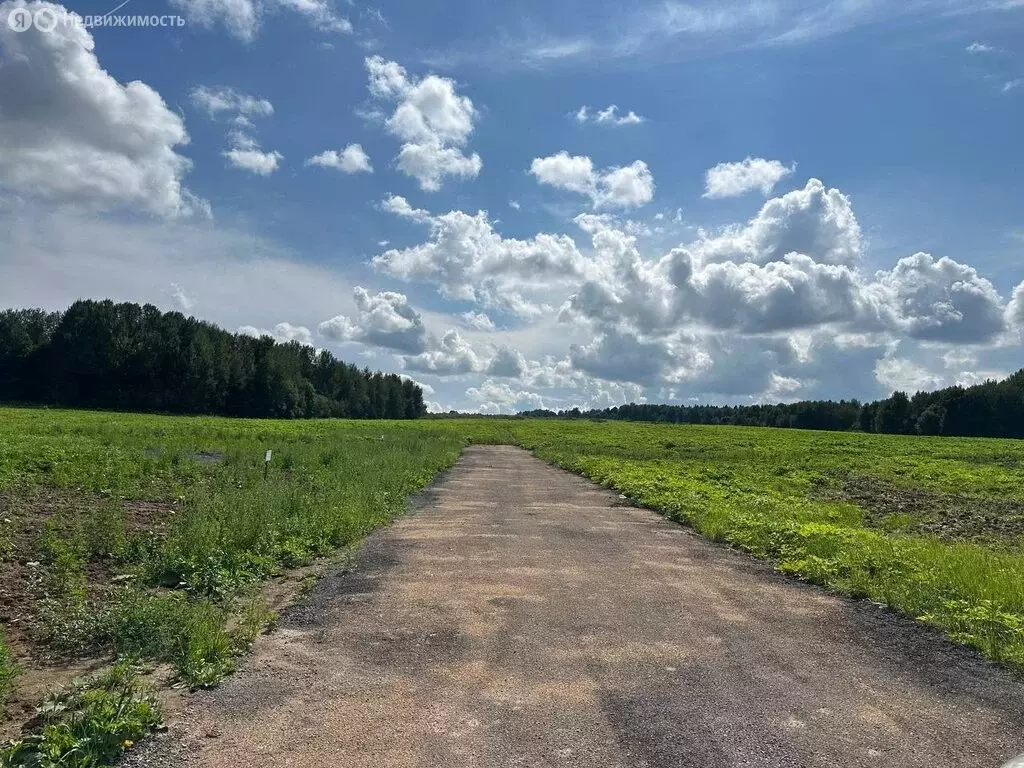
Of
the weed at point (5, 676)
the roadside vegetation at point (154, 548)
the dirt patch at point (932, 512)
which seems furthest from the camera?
the dirt patch at point (932, 512)

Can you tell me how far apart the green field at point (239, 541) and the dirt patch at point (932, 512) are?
4.1 inches

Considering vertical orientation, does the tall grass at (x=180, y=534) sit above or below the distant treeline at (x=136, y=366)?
below

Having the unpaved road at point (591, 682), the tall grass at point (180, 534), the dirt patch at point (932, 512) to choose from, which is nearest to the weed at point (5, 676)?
the tall grass at point (180, 534)

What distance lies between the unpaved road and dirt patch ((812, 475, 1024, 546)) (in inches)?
345

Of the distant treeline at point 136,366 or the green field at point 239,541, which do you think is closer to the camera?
the green field at point 239,541

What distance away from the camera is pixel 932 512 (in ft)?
63.9

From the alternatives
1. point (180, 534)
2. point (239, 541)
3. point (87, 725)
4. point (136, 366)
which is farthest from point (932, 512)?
point (136, 366)

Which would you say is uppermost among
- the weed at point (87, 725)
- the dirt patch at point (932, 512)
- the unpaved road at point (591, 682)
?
the weed at point (87, 725)

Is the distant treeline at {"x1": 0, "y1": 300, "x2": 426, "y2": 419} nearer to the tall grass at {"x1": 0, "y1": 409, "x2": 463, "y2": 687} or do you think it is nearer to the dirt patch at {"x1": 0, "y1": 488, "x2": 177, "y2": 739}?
the tall grass at {"x1": 0, "y1": 409, "x2": 463, "y2": 687}

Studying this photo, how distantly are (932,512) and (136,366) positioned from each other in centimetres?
9139

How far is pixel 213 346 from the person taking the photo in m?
98.2

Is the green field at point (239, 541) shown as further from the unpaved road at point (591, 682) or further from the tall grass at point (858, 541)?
the unpaved road at point (591, 682)

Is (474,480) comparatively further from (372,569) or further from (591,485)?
(372,569)

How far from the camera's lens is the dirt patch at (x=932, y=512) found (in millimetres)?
15891
